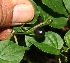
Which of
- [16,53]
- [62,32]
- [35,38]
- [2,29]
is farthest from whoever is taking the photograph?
[62,32]

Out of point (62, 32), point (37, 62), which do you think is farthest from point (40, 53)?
point (62, 32)

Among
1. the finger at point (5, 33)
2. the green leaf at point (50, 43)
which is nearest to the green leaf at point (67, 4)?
the green leaf at point (50, 43)

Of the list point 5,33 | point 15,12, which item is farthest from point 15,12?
point 5,33

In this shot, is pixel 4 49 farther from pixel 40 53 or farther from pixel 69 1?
pixel 69 1

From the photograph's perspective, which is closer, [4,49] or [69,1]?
[4,49]

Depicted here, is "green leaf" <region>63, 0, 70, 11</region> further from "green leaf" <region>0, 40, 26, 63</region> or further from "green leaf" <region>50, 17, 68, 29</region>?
"green leaf" <region>0, 40, 26, 63</region>

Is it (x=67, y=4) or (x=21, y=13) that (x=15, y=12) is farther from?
(x=67, y=4)
